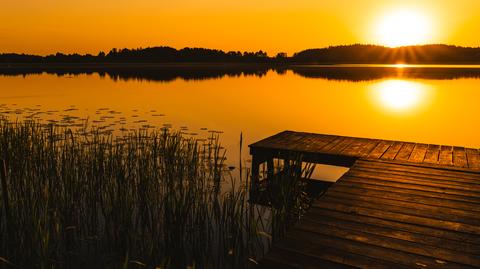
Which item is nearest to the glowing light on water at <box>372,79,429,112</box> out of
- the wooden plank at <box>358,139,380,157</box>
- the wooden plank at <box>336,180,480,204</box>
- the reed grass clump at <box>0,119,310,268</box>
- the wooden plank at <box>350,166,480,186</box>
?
the wooden plank at <box>358,139,380,157</box>

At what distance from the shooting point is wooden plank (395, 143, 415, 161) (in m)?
7.72

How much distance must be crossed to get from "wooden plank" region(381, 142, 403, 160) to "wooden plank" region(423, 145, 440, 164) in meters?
0.57

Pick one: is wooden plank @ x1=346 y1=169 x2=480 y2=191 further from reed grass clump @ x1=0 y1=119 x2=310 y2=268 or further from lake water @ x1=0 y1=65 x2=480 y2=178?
lake water @ x1=0 y1=65 x2=480 y2=178

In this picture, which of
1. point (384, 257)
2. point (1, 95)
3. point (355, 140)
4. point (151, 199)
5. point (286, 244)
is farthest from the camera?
point (1, 95)

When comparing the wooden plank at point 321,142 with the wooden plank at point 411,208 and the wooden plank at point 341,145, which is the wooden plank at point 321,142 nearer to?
the wooden plank at point 341,145

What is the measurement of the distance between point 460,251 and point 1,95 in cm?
2963

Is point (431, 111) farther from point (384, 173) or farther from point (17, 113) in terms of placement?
point (17, 113)

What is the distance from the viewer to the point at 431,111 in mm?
23969

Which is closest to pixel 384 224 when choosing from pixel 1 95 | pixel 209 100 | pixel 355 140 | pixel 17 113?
pixel 355 140

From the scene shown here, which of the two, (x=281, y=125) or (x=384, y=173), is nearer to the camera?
(x=384, y=173)

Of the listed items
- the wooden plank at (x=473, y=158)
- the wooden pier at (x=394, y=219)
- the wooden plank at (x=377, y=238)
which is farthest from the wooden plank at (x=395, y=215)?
the wooden plank at (x=473, y=158)

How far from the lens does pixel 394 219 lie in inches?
177

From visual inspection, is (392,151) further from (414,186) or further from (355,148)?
(414,186)

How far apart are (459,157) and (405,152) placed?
983 mm
